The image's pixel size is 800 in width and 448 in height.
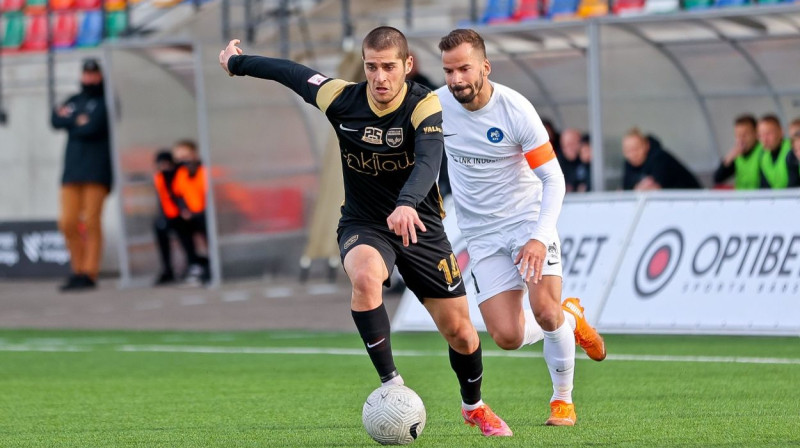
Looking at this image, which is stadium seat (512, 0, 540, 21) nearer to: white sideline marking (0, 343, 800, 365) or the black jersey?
white sideline marking (0, 343, 800, 365)

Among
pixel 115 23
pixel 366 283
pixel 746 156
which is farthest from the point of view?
pixel 115 23

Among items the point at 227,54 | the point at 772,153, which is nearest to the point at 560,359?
the point at 227,54

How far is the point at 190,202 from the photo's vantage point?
756 inches

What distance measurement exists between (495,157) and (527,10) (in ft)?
42.0

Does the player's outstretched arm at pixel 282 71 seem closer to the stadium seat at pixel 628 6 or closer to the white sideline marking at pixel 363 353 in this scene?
the white sideline marking at pixel 363 353

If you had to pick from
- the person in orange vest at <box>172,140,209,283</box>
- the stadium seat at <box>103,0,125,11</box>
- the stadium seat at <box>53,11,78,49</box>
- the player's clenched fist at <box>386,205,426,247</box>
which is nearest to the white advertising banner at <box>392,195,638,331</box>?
the player's clenched fist at <box>386,205,426,247</box>

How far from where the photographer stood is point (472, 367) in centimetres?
732

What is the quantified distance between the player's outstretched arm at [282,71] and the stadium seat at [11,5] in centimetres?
1752

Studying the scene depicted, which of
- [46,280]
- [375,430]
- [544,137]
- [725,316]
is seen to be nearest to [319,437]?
[375,430]

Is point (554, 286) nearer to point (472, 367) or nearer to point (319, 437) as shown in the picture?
point (472, 367)

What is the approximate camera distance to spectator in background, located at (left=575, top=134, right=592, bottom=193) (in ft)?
51.1

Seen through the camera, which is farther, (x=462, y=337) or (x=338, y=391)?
(x=338, y=391)

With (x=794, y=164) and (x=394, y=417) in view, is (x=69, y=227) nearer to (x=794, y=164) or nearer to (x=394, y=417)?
(x=794, y=164)

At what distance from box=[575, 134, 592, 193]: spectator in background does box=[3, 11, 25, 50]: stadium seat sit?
37.9 feet
